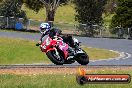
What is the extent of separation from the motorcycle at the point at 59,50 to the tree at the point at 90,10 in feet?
135

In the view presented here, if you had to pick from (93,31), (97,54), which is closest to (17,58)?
(97,54)

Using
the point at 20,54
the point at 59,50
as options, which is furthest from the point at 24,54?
the point at 59,50

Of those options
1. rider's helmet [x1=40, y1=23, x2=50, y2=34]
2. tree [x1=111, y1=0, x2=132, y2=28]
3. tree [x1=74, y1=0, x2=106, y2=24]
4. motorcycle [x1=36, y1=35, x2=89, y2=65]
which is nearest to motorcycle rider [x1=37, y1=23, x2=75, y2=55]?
rider's helmet [x1=40, y1=23, x2=50, y2=34]

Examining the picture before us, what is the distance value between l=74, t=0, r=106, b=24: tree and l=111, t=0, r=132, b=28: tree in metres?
3.45

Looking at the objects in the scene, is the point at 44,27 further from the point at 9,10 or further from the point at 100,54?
the point at 9,10

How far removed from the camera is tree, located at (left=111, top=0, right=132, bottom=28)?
54.8m

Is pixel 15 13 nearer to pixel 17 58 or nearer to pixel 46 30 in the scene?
pixel 17 58

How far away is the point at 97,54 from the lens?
115 feet

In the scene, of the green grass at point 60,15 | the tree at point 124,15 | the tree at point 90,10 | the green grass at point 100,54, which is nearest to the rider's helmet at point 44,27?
the green grass at point 100,54

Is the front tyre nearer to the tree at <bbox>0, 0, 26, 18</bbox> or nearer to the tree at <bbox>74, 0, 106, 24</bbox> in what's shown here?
the tree at <bbox>0, 0, 26, 18</bbox>

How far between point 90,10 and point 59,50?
42.6m

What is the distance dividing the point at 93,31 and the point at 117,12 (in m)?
4.60

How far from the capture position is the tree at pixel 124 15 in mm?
54750

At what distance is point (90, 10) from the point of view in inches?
2312
